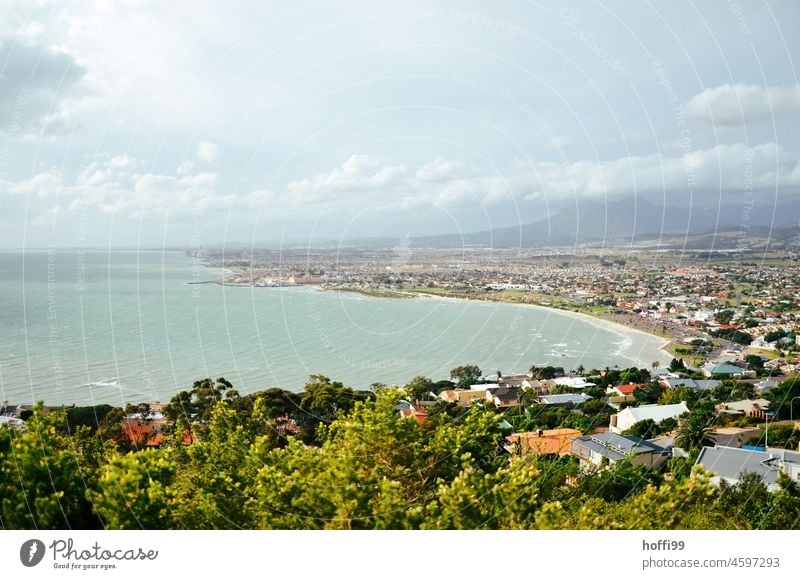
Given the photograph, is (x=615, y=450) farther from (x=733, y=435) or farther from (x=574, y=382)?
(x=574, y=382)

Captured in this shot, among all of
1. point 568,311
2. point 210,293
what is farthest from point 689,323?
point 210,293

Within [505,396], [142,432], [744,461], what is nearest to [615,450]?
[744,461]

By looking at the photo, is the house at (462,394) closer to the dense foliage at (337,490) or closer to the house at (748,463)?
the house at (748,463)

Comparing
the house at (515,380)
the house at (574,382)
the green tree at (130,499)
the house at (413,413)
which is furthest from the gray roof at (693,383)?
the green tree at (130,499)

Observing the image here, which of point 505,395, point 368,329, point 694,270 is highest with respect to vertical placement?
point 694,270
